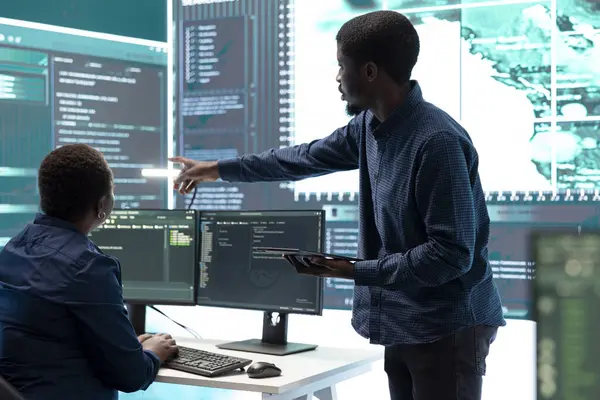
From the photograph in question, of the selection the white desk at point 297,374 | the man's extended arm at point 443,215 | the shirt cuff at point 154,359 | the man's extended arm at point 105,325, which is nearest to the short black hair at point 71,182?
the man's extended arm at point 105,325

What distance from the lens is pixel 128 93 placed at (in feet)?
11.3

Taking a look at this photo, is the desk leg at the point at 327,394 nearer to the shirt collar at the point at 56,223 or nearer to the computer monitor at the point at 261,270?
the computer monitor at the point at 261,270

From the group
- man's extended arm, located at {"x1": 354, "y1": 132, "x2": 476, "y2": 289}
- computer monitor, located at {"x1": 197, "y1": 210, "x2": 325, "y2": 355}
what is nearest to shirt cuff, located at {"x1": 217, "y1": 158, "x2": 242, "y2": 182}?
computer monitor, located at {"x1": 197, "y1": 210, "x2": 325, "y2": 355}

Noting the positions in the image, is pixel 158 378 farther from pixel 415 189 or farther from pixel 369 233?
pixel 415 189

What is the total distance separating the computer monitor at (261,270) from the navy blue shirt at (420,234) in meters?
0.55

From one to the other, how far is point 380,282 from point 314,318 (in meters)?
1.47

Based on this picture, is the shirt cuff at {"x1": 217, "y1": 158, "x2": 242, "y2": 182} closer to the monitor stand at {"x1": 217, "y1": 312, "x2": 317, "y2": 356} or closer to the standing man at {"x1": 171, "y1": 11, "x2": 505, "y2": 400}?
the monitor stand at {"x1": 217, "y1": 312, "x2": 317, "y2": 356}

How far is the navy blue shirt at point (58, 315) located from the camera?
5.24 feet

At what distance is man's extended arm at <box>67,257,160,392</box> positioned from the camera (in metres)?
1.60

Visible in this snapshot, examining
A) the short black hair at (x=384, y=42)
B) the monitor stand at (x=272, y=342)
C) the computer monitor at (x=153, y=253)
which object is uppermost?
the short black hair at (x=384, y=42)

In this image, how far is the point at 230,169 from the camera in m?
2.27

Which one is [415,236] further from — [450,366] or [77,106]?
[77,106]

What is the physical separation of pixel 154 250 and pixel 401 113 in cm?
123

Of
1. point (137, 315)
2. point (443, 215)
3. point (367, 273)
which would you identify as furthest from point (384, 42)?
point (137, 315)
